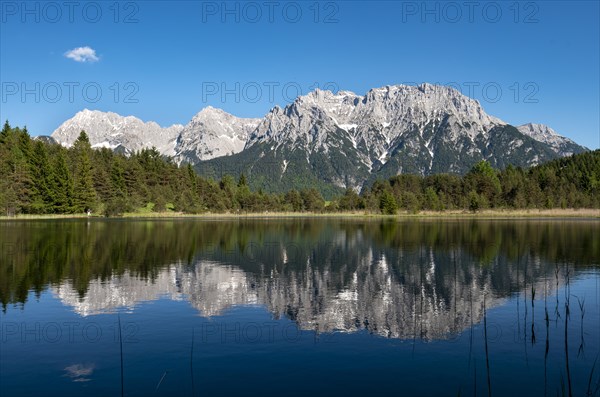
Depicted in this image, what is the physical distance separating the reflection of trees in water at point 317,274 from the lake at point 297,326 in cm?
20

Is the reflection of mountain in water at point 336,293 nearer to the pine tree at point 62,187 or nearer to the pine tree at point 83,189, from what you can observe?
the pine tree at point 62,187

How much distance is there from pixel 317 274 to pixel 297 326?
1790cm

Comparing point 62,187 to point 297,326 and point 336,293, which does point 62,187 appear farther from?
point 297,326

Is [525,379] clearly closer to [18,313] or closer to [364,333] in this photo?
[364,333]

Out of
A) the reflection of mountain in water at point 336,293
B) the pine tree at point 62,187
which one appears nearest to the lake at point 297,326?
the reflection of mountain in water at point 336,293

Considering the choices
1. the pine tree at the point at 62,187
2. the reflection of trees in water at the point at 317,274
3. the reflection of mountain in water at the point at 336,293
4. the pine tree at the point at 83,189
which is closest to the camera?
the reflection of mountain in water at the point at 336,293

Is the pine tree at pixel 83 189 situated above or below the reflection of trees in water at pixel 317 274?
above

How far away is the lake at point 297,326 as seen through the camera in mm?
19125

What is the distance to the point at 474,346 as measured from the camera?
24.1 meters

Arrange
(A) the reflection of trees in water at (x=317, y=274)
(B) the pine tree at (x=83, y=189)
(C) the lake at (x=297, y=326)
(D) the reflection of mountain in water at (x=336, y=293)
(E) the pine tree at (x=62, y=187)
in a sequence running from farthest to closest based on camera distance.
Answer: (B) the pine tree at (x=83, y=189) → (E) the pine tree at (x=62, y=187) → (A) the reflection of trees in water at (x=317, y=274) → (D) the reflection of mountain in water at (x=336, y=293) → (C) the lake at (x=297, y=326)

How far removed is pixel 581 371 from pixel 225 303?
72.5 ft

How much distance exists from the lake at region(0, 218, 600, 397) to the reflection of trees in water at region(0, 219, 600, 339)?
204 mm

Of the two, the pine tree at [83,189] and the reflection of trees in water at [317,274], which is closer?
the reflection of trees in water at [317,274]

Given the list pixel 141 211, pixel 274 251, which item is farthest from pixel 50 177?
pixel 274 251
